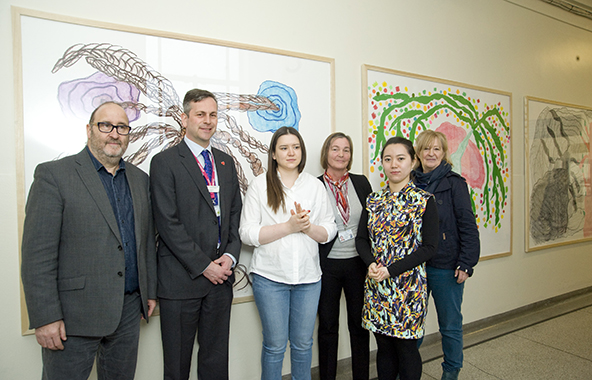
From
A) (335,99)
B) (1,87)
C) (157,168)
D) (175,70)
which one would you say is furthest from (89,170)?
(335,99)

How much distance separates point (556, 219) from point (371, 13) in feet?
10.6

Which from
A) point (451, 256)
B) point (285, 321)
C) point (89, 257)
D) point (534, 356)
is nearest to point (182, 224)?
point (89, 257)

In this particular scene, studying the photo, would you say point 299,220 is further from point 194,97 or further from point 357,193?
point 194,97

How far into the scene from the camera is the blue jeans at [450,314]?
7.34 feet

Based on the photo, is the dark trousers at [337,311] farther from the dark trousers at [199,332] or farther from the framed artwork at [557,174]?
the framed artwork at [557,174]

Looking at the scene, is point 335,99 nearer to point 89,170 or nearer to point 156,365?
point 89,170

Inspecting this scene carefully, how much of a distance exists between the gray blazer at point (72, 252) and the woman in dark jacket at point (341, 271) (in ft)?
3.86

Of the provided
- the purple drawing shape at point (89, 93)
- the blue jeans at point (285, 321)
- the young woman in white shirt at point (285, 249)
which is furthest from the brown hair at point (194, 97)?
the blue jeans at point (285, 321)

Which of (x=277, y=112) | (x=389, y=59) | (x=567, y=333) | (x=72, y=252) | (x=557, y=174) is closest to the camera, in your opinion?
(x=72, y=252)

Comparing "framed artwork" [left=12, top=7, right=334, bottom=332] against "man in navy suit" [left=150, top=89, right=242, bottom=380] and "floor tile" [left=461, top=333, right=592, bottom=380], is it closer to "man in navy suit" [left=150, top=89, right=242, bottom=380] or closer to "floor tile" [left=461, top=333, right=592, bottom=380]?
"man in navy suit" [left=150, top=89, right=242, bottom=380]

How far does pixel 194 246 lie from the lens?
5.70 ft

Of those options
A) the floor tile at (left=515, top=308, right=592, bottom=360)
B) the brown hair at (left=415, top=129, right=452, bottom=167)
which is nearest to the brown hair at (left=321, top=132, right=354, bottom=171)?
the brown hair at (left=415, top=129, right=452, bottom=167)

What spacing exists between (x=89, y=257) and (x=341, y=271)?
1.36 meters

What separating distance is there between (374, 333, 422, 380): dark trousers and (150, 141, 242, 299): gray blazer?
104 cm
